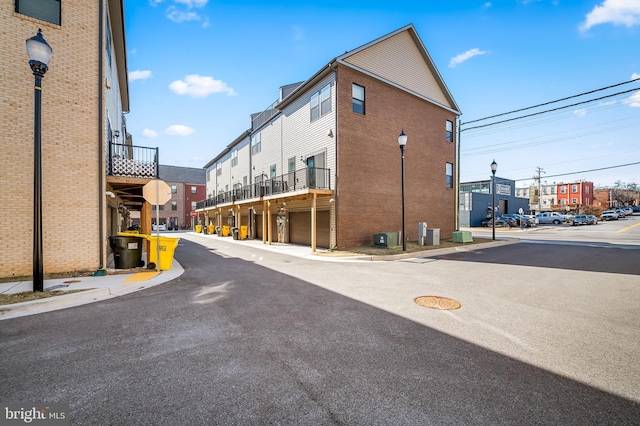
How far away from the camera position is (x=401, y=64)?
1850cm

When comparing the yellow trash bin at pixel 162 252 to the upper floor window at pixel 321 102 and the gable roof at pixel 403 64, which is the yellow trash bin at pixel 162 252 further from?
the gable roof at pixel 403 64

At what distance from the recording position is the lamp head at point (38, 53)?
6.15 meters

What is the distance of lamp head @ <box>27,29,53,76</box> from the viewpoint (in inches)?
242

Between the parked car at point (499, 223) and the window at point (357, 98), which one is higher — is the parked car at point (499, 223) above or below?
below

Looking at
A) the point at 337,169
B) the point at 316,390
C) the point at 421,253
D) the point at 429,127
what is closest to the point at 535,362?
the point at 316,390

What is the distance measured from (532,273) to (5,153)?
15.9 m

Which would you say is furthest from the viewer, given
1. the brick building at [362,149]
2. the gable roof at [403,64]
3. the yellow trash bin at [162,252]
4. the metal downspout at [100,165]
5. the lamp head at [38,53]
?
the gable roof at [403,64]

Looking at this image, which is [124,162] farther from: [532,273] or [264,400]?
[532,273]

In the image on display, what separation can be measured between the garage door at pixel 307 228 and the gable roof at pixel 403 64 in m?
8.62

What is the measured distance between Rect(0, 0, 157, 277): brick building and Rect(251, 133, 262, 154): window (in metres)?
15.5

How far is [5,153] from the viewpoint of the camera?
786 cm

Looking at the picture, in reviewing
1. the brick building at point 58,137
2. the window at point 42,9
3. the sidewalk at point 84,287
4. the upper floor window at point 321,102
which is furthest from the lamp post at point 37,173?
the upper floor window at point 321,102

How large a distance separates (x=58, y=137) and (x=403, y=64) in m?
18.5

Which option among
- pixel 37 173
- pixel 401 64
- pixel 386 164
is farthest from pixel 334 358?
pixel 401 64
